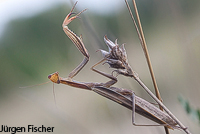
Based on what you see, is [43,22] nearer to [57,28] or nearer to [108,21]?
[57,28]

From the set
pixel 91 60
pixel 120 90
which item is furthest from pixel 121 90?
pixel 91 60

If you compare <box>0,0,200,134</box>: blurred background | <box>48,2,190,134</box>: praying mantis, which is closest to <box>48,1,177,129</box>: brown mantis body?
<box>48,2,190,134</box>: praying mantis

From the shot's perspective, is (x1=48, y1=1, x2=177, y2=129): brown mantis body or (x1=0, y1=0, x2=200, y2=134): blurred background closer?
(x1=48, y1=1, x2=177, y2=129): brown mantis body

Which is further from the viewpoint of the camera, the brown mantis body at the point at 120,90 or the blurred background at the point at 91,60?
the blurred background at the point at 91,60

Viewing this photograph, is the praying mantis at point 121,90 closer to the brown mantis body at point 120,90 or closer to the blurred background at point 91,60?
the brown mantis body at point 120,90

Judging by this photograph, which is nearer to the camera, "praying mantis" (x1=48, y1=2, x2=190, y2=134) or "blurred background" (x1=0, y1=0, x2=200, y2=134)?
"praying mantis" (x1=48, y1=2, x2=190, y2=134)

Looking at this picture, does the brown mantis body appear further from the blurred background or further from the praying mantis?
the blurred background

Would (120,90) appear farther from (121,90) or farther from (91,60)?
(91,60)

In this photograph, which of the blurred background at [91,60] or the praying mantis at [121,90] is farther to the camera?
the blurred background at [91,60]

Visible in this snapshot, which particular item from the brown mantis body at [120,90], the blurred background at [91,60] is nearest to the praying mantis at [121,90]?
the brown mantis body at [120,90]
